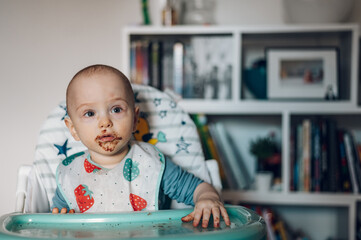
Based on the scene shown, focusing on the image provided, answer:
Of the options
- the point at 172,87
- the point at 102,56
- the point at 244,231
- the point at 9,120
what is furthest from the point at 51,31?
the point at 244,231

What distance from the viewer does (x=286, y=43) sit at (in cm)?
212

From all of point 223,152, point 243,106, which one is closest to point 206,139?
point 223,152

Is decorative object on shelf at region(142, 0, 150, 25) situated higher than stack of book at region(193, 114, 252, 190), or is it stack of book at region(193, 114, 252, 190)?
decorative object on shelf at region(142, 0, 150, 25)

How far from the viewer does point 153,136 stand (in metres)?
1.26

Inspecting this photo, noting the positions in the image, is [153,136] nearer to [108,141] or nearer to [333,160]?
[108,141]

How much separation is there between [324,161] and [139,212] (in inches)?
52.3

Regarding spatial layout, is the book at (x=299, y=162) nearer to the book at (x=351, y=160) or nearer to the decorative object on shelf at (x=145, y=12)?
the book at (x=351, y=160)

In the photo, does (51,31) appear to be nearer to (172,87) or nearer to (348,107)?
(172,87)

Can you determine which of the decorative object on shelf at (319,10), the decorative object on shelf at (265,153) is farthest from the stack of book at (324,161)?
the decorative object on shelf at (319,10)

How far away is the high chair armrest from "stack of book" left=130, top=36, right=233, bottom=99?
2.98ft

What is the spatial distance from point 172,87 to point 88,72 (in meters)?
0.98

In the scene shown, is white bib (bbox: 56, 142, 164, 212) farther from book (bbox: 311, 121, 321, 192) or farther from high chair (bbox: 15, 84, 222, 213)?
book (bbox: 311, 121, 321, 192)

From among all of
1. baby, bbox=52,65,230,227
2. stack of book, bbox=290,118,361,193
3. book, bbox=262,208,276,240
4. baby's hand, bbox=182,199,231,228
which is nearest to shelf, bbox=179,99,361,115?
stack of book, bbox=290,118,361,193

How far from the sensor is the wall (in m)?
2.17
